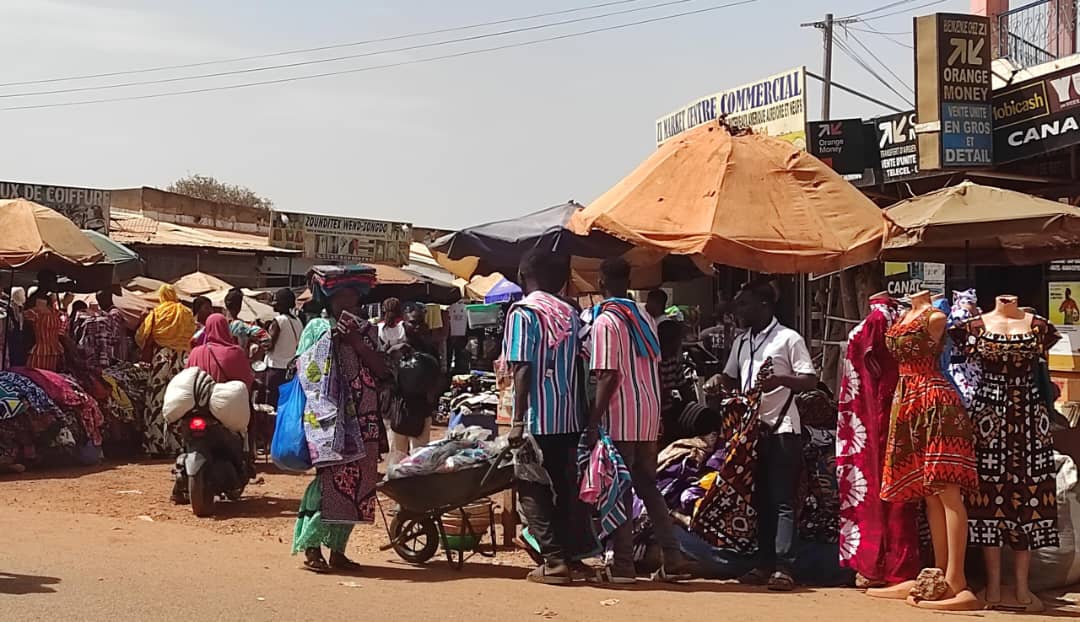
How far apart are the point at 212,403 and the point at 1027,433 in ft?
21.9

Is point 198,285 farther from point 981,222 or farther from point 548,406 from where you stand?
point 981,222

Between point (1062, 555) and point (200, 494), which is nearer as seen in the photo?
point (1062, 555)

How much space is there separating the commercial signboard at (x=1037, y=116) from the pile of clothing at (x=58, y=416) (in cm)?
1132

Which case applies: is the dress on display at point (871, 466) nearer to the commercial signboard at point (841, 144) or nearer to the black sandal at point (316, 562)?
the black sandal at point (316, 562)

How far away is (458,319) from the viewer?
25.6 meters

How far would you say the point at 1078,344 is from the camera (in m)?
13.2

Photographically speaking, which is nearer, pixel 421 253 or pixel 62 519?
pixel 62 519

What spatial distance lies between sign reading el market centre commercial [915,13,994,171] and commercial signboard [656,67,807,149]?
6184mm

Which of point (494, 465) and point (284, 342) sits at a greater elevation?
point (284, 342)

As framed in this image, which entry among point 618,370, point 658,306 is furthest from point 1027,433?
point 658,306

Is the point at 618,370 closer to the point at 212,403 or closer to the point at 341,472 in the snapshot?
the point at 341,472

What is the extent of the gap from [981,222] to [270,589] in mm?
5749

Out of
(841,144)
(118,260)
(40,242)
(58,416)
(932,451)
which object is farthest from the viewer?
(841,144)

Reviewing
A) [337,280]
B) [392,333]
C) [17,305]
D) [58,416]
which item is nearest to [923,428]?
[337,280]
